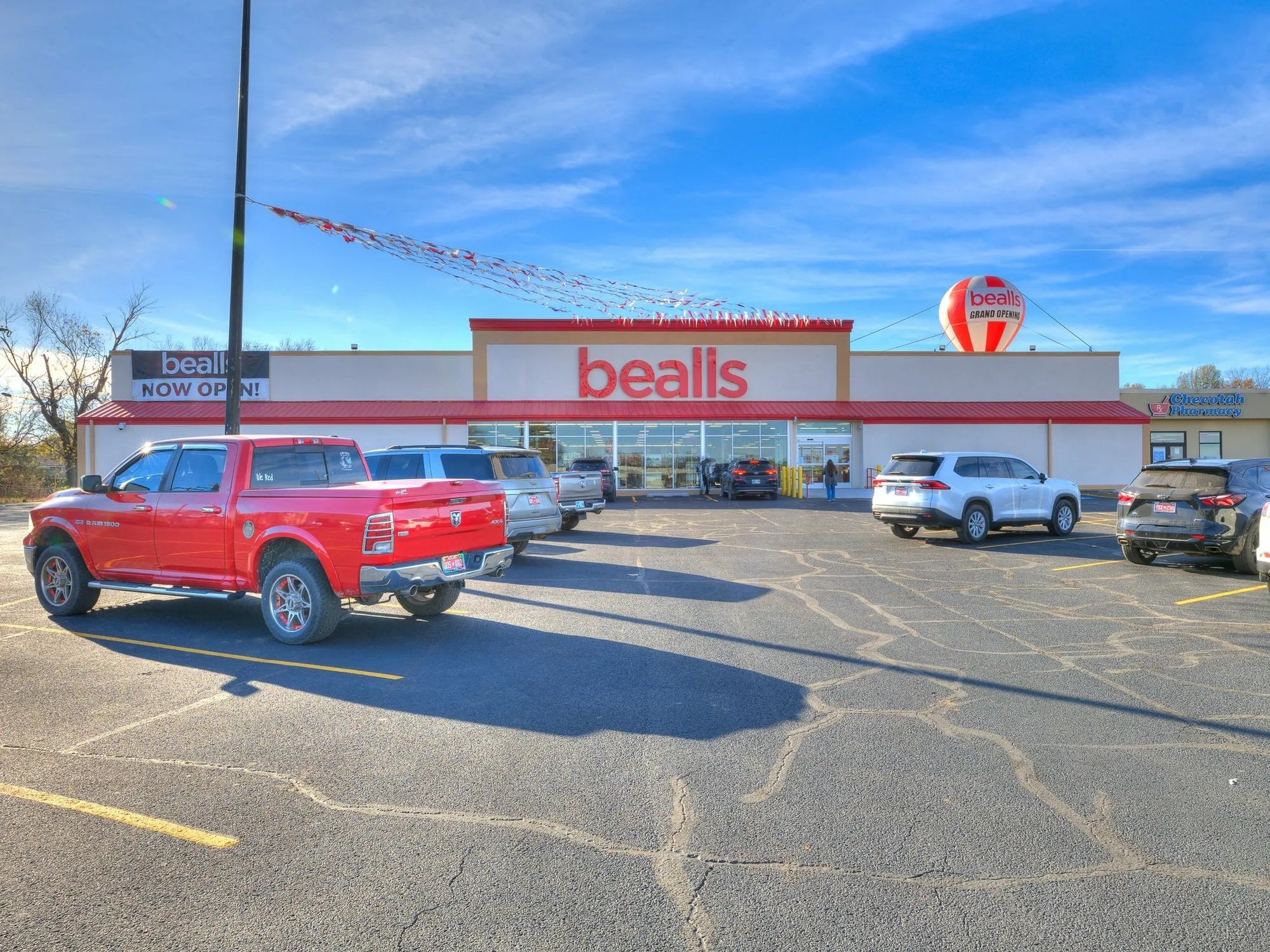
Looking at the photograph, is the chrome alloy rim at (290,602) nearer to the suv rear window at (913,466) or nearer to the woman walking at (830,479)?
the suv rear window at (913,466)

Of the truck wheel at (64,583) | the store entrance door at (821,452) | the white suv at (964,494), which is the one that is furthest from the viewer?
the store entrance door at (821,452)

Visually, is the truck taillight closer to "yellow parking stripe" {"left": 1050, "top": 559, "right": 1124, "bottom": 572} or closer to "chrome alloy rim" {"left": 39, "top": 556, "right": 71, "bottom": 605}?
"chrome alloy rim" {"left": 39, "top": 556, "right": 71, "bottom": 605}

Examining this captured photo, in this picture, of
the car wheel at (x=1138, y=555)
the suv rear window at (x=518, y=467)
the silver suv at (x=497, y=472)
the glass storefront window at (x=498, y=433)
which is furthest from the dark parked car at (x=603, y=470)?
the car wheel at (x=1138, y=555)

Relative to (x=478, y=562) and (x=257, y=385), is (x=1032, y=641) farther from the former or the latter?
(x=257, y=385)

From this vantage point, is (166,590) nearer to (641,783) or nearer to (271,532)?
(271,532)

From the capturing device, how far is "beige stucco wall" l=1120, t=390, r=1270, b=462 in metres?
42.7

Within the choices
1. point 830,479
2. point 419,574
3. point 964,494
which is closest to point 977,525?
point 964,494

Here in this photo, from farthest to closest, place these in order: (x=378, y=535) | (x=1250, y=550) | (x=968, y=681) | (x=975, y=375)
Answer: (x=975, y=375)
(x=1250, y=550)
(x=378, y=535)
(x=968, y=681)

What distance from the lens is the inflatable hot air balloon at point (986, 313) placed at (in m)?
36.6

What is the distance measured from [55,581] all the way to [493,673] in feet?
18.9

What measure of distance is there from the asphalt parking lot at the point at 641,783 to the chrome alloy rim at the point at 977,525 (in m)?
6.59

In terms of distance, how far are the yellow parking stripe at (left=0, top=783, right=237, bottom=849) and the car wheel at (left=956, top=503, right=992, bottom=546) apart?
1424 centimetres

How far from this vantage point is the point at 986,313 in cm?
3659

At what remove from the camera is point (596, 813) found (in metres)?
4.02
